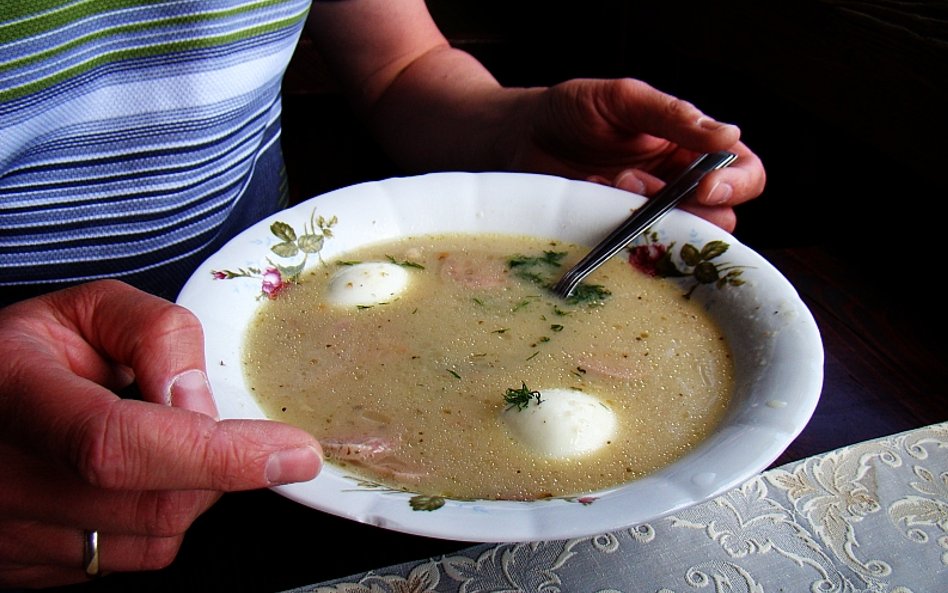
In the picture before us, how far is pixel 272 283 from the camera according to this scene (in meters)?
1.03

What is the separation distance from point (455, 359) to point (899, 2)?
1.49 m

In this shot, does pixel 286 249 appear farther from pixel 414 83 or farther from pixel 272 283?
pixel 414 83

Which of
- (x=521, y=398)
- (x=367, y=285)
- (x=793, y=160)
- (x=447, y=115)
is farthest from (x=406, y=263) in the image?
(x=793, y=160)

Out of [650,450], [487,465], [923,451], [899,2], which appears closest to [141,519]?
[487,465]

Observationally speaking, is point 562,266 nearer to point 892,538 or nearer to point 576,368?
point 576,368

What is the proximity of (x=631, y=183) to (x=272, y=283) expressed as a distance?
0.57 meters

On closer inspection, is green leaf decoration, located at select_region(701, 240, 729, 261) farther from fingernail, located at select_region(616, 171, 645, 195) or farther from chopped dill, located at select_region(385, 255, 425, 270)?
chopped dill, located at select_region(385, 255, 425, 270)

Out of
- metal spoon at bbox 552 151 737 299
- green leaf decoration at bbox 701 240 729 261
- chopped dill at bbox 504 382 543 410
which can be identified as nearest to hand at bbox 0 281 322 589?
chopped dill at bbox 504 382 543 410

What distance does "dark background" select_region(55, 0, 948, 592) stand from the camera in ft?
2.62

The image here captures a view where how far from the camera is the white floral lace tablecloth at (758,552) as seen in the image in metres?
0.76

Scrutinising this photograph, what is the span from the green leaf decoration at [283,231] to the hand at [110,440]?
28 cm

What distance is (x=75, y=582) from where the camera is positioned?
77 cm

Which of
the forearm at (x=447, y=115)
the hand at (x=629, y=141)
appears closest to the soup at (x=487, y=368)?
the hand at (x=629, y=141)

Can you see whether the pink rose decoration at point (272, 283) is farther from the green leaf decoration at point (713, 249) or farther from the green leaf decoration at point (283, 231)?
the green leaf decoration at point (713, 249)
